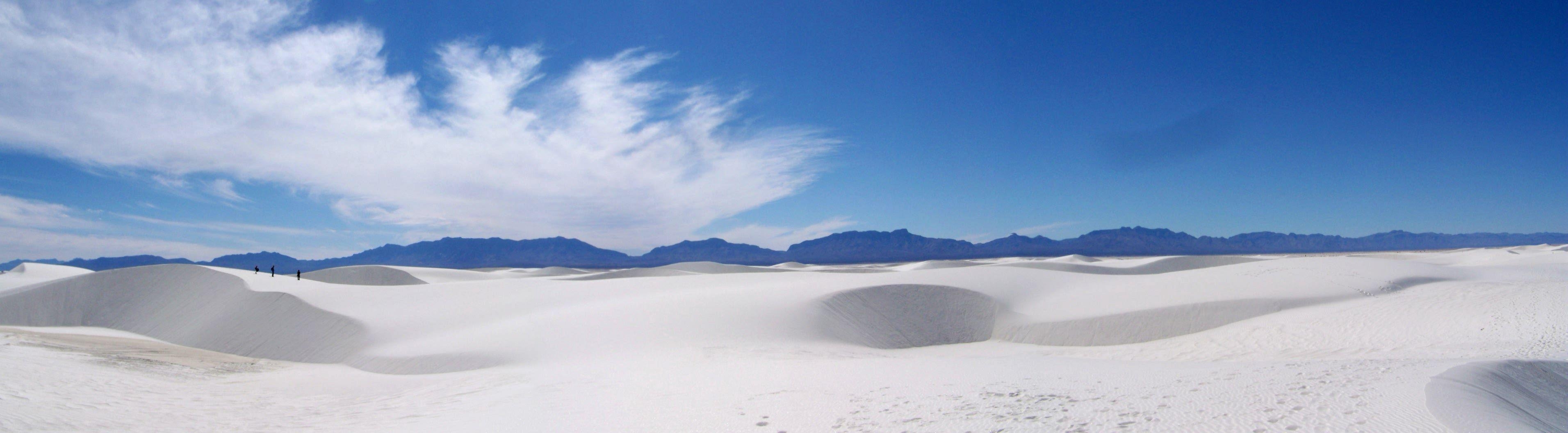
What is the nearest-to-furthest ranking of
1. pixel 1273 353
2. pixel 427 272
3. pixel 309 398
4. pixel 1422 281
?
pixel 309 398
pixel 1273 353
pixel 1422 281
pixel 427 272

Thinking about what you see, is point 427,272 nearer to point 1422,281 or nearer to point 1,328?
point 1,328

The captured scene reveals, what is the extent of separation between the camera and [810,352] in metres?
13.3

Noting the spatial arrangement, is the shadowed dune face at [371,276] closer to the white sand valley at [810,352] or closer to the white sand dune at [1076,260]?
the white sand valley at [810,352]

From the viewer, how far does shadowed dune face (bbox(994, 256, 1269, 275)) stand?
132 ft

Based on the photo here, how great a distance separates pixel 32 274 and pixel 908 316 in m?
49.7

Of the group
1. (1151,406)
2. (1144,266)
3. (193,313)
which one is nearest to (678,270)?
(193,313)

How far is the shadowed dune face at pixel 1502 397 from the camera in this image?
4.82m

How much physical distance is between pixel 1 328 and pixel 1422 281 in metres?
36.4

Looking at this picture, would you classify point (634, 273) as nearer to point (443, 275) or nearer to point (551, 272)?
point (551, 272)

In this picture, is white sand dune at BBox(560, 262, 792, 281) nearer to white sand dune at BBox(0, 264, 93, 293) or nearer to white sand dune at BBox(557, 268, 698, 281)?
white sand dune at BBox(557, 268, 698, 281)

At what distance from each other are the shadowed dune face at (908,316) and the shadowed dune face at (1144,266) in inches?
654

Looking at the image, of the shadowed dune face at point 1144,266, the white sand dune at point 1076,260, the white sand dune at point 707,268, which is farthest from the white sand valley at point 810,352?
the white sand dune at point 1076,260

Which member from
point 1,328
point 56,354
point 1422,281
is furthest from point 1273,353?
point 1,328

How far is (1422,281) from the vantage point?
19219mm
